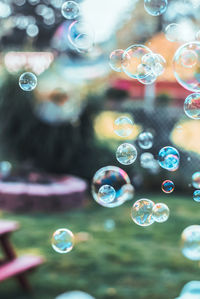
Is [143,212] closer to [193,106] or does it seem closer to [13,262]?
[193,106]

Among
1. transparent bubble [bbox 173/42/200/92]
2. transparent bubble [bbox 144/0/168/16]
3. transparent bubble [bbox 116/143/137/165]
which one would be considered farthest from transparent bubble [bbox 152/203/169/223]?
transparent bubble [bbox 144/0/168/16]

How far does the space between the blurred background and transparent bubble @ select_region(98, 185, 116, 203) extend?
2.21 ft

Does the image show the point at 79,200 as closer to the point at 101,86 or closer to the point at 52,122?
the point at 52,122

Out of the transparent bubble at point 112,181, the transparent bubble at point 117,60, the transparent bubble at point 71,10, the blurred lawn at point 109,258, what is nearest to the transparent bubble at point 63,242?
the transparent bubble at point 112,181

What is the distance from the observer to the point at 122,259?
148 inches

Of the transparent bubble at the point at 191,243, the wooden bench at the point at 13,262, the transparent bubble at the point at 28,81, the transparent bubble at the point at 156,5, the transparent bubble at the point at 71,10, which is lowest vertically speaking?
the transparent bubble at the point at 191,243

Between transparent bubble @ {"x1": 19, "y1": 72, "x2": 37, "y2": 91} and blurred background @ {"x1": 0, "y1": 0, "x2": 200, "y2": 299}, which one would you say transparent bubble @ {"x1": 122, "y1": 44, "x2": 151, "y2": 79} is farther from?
transparent bubble @ {"x1": 19, "y1": 72, "x2": 37, "y2": 91}

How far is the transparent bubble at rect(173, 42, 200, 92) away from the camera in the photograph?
2.55m

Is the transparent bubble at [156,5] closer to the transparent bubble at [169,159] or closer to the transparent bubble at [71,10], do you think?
the transparent bubble at [71,10]

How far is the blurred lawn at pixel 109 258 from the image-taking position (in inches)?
124

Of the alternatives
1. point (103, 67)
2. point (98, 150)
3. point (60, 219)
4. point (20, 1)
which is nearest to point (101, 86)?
point (98, 150)

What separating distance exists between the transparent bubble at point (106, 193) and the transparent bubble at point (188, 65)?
2.62 ft

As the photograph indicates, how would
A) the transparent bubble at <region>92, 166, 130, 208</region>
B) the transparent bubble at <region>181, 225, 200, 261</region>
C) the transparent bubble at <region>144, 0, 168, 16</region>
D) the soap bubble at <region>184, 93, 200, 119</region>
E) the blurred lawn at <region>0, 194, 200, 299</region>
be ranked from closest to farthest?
the transparent bubble at <region>181, 225, 200, 261</region>, the soap bubble at <region>184, 93, 200, 119</region>, the transparent bubble at <region>144, 0, 168, 16</region>, the transparent bubble at <region>92, 166, 130, 208</region>, the blurred lawn at <region>0, 194, 200, 299</region>

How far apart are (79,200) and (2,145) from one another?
1.41m
